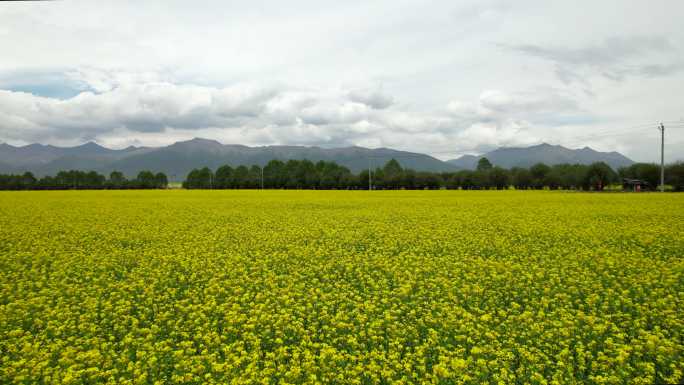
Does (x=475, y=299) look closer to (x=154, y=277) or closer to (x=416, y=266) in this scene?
(x=416, y=266)

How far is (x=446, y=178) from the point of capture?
486 feet

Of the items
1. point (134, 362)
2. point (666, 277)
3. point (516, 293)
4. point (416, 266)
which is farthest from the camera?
point (416, 266)

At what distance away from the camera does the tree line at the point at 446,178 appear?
106438 mm

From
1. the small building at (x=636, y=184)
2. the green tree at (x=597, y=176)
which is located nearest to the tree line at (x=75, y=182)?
the green tree at (x=597, y=176)

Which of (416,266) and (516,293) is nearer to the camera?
(516,293)

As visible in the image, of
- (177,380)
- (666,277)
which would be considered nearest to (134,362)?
(177,380)

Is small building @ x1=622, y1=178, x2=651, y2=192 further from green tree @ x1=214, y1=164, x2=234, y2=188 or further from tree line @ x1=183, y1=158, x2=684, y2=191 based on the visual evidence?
green tree @ x1=214, y1=164, x2=234, y2=188

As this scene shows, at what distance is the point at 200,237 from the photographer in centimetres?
2467

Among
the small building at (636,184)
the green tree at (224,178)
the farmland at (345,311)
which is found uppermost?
the green tree at (224,178)

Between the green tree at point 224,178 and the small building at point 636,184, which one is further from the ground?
the green tree at point 224,178

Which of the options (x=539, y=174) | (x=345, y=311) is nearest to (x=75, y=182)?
(x=539, y=174)

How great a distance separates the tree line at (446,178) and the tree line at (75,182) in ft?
56.1

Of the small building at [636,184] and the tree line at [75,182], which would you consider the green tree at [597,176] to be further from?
the tree line at [75,182]

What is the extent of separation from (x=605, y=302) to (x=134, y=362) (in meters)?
11.6
